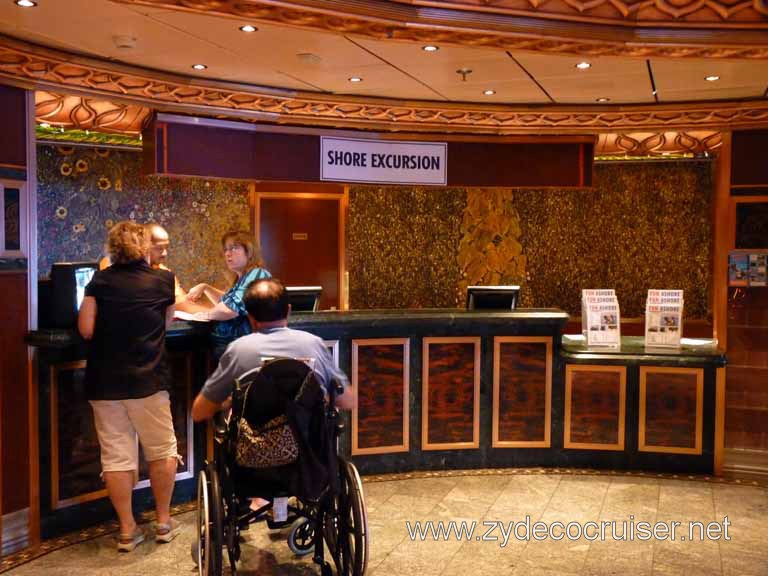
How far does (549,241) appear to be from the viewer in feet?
26.0

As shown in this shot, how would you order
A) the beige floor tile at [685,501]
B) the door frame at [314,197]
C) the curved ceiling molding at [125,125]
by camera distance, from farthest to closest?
the door frame at [314,197], the curved ceiling molding at [125,125], the beige floor tile at [685,501]

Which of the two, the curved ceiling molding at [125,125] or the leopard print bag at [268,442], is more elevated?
the curved ceiling molding at [125,125]

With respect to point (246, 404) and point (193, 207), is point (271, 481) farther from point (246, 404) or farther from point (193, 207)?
point (193, 207)

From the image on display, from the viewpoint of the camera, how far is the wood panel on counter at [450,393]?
543cm

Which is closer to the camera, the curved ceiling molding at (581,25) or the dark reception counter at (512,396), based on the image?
the curved ceiling molding at (581,25)

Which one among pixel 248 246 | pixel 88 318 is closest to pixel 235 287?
pixel 248 246

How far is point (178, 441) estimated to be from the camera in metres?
4.59

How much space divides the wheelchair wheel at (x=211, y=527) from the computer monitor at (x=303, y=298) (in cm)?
216

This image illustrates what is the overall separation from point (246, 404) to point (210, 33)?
6.25 feet

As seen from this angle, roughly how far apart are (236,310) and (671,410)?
2.97 meters

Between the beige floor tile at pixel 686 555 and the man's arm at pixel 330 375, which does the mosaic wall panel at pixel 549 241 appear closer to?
the beige floor tile at pixel 686 555

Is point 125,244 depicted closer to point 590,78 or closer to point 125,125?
point 125,125

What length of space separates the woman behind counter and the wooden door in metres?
2.61

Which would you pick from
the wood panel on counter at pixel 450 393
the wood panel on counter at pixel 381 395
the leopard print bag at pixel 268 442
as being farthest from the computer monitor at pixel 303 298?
the leopard print bag at pixel 268 442
